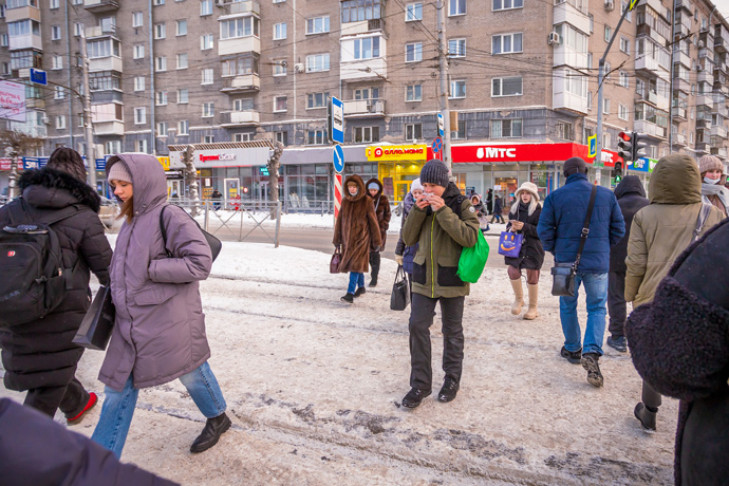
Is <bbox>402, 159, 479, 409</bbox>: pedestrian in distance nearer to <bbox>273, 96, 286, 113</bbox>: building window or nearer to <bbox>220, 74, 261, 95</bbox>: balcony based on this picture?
<bbox>273, 96, 286, 113</bbox>: building window

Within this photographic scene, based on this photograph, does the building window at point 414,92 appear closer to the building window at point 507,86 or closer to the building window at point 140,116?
the building window at point 507,86

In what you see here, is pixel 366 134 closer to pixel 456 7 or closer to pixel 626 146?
pixel 456 7

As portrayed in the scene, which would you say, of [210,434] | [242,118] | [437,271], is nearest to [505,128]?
[242,118]

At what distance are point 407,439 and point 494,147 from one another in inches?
1027

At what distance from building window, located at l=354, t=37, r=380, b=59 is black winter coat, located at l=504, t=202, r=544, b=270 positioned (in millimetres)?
26245

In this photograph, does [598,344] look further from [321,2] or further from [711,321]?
[321,2]

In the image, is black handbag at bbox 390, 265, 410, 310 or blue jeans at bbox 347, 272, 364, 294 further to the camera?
blue jeans at bbox 347, 272, 364, 294

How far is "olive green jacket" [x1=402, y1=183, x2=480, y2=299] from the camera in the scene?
12.0ft

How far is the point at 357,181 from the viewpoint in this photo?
7117 millimetres

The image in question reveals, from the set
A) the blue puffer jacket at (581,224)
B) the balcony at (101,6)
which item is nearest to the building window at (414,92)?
the balcony at (101,6)

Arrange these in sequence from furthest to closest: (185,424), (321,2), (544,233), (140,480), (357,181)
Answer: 1. (321,2)
2. (357,181)
3. (544,233)
4. (185,424)
5. (140,480)

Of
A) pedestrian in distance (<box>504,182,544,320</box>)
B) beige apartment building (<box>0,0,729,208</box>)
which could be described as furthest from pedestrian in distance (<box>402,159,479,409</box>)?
beige apartment building (<box>0,0,729,208</box>)

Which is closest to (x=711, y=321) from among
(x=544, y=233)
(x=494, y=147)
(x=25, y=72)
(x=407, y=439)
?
(x=407, y=439)

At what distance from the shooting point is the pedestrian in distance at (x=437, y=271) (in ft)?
12.0
